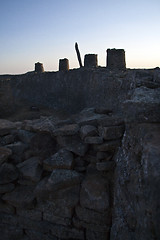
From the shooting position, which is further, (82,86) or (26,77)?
(26,77)

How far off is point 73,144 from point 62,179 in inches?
27.9

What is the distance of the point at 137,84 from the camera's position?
359 centimetres

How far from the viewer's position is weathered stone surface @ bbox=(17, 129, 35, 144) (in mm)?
4220

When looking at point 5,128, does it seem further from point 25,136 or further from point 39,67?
point 39,67

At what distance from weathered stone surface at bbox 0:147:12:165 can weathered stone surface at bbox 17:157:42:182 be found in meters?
0.29

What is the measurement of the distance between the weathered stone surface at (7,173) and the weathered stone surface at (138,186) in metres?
2.01

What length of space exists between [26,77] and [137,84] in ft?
31.9

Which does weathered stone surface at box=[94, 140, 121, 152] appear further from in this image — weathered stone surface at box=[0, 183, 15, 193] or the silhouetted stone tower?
the silhouetted stone tower

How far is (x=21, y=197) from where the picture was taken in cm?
348

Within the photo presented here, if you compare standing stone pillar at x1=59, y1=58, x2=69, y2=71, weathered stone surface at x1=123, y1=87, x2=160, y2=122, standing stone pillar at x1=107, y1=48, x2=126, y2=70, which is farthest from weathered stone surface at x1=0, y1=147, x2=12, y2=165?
standing stone pillar at x1=59, y1=58, x2=69, y2=71

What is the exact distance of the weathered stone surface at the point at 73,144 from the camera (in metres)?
3.56

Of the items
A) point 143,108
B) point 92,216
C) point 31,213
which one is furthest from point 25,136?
point 143,108

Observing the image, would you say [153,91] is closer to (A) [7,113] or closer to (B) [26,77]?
(A) [7,113]

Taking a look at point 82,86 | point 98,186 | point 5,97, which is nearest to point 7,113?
point 5,97
